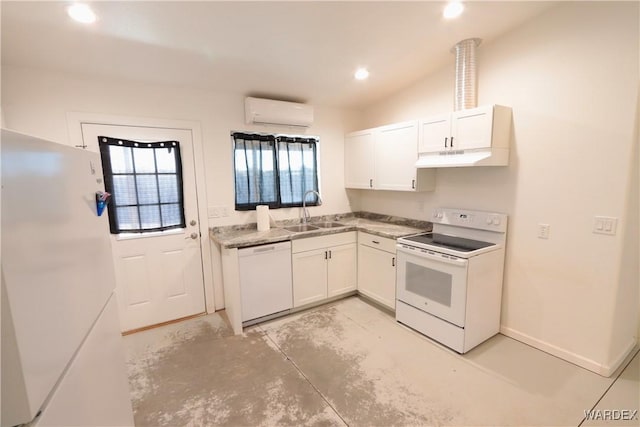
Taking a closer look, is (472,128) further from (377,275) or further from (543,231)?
(377,275)

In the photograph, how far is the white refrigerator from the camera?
61 cm

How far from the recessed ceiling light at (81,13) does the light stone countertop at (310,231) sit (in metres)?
1.90

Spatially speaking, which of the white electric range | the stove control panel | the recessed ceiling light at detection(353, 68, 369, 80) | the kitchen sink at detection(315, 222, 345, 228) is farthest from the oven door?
the recessed ceiling light at detection(353, 68, 369, 80)

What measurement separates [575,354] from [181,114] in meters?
4.15

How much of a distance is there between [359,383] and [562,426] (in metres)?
1.25

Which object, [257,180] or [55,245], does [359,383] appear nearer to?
[55,245]

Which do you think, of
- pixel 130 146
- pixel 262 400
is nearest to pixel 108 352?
pixel 262 400

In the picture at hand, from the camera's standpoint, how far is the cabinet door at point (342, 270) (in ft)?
11.2

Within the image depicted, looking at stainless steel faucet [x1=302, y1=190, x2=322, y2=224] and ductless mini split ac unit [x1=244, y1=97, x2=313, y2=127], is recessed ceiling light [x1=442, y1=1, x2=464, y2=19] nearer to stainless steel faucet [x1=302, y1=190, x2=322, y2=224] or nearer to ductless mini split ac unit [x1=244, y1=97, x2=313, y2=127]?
ductless mini split ac unit [x1=244, y1=97, x2=313, y2=127]

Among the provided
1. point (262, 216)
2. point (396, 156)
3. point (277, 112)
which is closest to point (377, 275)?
point (396, 156)

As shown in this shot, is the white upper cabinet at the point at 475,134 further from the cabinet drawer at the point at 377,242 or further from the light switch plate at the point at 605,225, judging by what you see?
the cabinet drawer at the point at 377,242

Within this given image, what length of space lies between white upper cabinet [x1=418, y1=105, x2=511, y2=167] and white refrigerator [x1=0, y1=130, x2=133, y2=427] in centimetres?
264

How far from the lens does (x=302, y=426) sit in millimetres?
1798

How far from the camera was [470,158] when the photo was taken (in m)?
2.53
